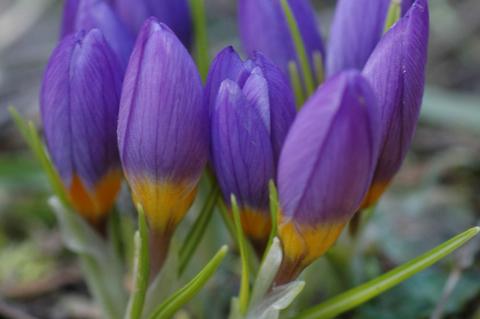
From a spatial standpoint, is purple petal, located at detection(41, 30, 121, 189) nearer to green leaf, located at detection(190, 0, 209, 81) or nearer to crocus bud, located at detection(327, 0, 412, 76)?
green leaf, located at detection(190, 0, 209, 81)

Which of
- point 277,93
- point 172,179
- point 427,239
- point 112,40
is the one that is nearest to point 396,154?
point 277,93

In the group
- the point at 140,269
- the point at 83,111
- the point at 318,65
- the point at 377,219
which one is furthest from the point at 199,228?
the point at 377,219

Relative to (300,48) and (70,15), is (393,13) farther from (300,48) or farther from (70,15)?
(70,15)

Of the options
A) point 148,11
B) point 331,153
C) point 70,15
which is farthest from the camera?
point 148,11

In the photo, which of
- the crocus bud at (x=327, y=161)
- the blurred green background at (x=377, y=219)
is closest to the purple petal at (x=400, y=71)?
the crocus bud at (x=327, y=161)

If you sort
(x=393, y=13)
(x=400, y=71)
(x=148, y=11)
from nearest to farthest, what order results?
(x=400, y=71) < (x=393, y=13) < (x=148, y=11)

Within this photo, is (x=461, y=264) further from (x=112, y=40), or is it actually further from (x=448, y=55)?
(x=448, y=55)

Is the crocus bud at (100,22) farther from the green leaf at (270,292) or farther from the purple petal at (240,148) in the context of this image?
the green leaf at (270,292)
